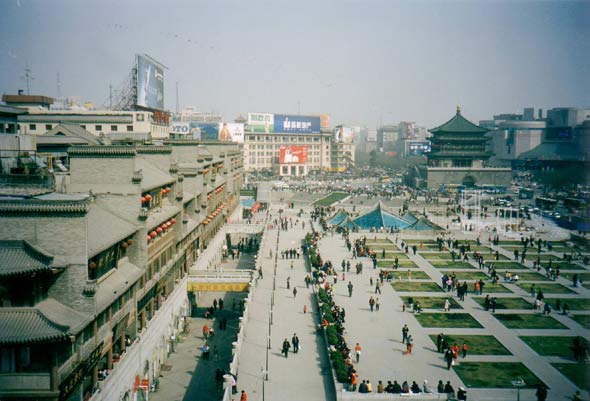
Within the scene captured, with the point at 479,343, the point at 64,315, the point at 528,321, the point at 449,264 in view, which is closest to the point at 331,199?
the point at 449,264

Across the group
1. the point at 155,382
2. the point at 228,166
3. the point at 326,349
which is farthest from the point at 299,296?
the point at 228,166

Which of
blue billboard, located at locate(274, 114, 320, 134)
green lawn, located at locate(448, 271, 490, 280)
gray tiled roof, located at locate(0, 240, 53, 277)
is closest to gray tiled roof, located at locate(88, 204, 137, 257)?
gray tiled roof, located at locate(0, 240, 53, 277)

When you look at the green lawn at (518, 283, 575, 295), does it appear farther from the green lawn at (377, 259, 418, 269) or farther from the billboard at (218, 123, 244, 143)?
the billboard at (218, 123, 244, 143)

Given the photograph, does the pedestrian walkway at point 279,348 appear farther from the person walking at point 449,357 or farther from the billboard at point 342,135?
the billboard at point 342,135

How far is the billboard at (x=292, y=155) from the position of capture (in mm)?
154875

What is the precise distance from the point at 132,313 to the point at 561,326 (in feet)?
85.9

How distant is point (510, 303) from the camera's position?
4041cm

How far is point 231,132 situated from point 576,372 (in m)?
134

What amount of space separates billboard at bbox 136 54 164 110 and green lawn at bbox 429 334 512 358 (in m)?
58.1

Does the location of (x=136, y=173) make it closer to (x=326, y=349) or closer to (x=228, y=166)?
(x=326, y=349)

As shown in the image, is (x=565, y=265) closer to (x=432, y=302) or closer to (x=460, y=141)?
(x=432, y=302)

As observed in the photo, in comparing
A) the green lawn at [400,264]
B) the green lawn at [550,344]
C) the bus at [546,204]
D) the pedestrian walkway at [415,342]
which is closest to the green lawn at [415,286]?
the pedestrian walkway at [415,342]

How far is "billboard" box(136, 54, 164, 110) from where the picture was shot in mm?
77062

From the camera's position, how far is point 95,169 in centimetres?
3191
